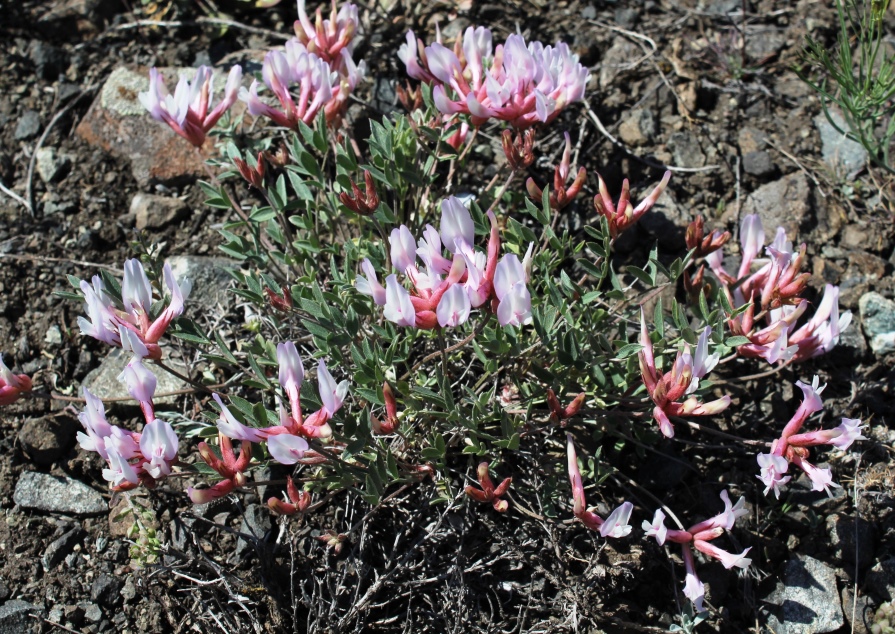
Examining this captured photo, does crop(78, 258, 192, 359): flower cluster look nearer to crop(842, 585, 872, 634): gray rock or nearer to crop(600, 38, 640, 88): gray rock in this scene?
crop(842, 585, 872, 634): gray rock

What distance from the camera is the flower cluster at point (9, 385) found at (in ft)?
8.97

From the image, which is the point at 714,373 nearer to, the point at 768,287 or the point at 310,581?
the point at 768,287

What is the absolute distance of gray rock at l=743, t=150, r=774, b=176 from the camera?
165 inches

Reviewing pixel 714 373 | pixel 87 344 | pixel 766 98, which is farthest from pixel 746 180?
pixel 87 344

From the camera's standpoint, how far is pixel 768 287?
2.96 meters

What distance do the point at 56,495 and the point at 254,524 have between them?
0.81 m

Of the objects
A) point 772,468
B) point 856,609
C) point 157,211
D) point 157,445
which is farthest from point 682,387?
point 157,211

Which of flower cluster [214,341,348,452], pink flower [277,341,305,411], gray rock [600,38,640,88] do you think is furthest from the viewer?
gray rock [600,38,640,88]

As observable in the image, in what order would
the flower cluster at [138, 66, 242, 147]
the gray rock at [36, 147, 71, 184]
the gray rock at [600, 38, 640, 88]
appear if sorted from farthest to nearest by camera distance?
the gray rock at [600, 38, 640, 88] → the gray rock at [36, 147, 71, 184] → the flower cluster at [138, 66, 242, 147]

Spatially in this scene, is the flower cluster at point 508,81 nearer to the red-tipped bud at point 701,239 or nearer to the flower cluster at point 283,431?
the red-tipped bud at point 701,239

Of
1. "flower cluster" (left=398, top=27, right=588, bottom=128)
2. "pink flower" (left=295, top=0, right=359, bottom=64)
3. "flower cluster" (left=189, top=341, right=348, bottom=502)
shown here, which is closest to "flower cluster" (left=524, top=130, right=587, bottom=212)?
"flower cluster" (left=398, top=27, right=588, bottom=128)

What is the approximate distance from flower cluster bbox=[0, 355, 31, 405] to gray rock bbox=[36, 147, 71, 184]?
180 cm

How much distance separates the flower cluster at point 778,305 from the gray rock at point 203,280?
2.13 metres

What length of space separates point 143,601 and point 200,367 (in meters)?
1.02
